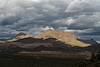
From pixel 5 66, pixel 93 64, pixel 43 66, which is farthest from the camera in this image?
pixel 43 66

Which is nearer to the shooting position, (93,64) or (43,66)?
(93,64)

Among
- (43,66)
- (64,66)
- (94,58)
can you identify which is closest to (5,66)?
(43,66)

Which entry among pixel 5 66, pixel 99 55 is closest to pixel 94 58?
pixel 99 55

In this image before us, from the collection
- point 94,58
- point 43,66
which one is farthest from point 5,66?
point 94,58

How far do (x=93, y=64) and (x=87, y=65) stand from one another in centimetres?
282

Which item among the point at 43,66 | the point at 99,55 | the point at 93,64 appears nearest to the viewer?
the point at 93,64

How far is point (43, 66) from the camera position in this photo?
173 m

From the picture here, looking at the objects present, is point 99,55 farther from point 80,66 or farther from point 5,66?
point 5,66

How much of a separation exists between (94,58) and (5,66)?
8372 centimetres

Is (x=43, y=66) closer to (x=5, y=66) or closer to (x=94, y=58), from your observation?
Answer: (x=5, y=66)

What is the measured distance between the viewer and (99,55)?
84.6 metres

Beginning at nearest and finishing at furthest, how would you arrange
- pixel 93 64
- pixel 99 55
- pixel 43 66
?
pixel 93 64
pixel 99 55
pixel 43 66

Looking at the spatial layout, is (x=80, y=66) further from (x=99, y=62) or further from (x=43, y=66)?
(x=43, y=66)

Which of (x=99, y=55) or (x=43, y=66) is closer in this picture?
(x=99, y=55)
